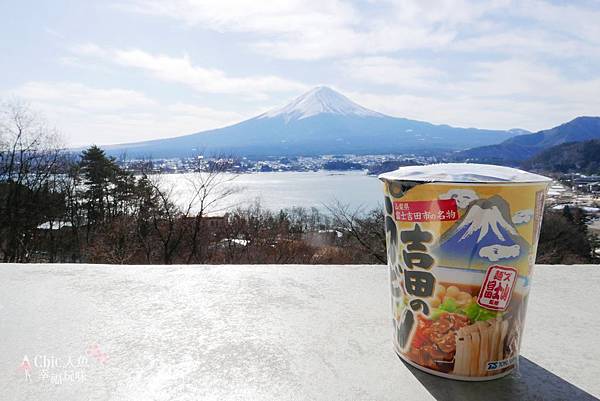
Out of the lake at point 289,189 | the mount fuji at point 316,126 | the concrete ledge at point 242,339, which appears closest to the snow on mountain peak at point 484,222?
the concrete ledge at point 242,339

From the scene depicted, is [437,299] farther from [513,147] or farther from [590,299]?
[513,147]

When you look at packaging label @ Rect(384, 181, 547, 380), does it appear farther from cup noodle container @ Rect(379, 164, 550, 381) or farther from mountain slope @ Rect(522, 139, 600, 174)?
mountain slope @ Rect(522, 139, 600, 174)

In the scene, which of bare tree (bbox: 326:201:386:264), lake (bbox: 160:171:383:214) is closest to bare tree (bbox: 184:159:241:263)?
lake (bbox: 160:171:383:214)

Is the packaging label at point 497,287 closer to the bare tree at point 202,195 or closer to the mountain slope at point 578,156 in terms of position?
the bare tree at point 202,195

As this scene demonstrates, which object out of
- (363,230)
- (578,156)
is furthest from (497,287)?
(578,156)

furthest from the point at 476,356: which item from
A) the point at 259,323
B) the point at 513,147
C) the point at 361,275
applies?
the point at 513,147
